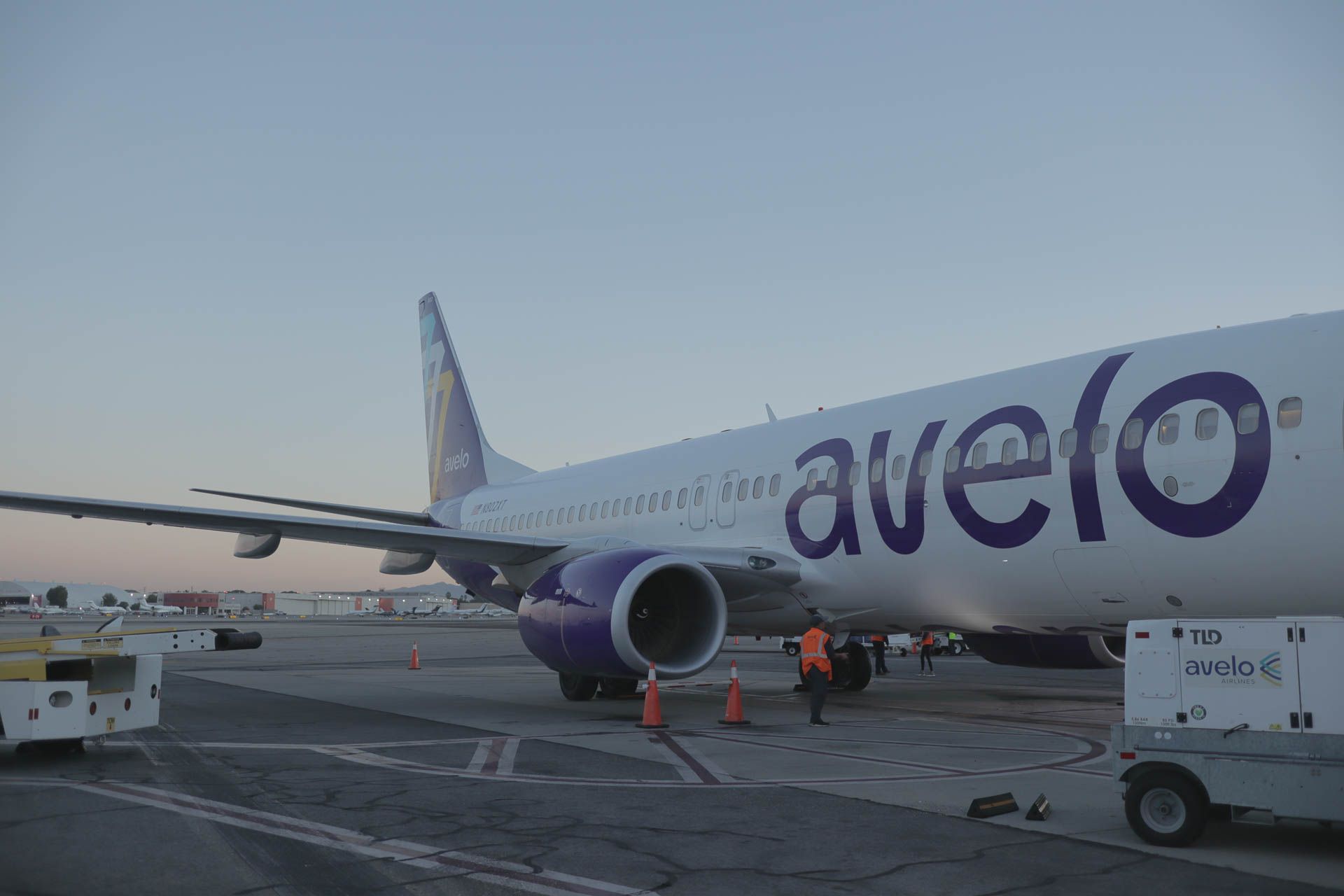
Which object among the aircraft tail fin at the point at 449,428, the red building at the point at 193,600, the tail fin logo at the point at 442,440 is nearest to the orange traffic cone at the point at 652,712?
the aircraft tail fin at the point at 449,428

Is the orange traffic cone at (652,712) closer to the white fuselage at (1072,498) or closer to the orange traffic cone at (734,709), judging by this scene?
the orange traffic cone at (734,709)

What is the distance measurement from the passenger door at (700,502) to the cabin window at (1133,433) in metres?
6.37

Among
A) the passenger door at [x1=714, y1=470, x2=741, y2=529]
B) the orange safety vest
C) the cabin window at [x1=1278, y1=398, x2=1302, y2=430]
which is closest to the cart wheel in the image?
the cabin window at [x1=1278, y1=398, x2=1302, y2=430]

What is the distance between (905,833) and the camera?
A: 568 cm

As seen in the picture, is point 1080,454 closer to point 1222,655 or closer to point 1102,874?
point 1222,655

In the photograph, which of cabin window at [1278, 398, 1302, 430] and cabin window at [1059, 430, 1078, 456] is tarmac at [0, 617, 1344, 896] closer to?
cabin window at [1059, 430, 1078, 456]

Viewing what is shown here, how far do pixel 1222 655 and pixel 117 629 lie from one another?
30.7 feet

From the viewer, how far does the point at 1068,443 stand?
32.5ft

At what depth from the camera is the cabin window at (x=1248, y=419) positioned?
850 centimetres

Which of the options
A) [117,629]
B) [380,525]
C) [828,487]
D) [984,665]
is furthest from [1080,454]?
[984,665]

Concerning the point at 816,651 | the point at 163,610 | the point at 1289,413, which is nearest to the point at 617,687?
the point at 816,651

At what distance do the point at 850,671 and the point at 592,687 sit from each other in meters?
4.23

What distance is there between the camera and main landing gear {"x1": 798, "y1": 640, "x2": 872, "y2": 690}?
1588 centimetres

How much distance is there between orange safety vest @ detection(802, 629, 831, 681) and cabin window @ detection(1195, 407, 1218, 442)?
4.38 m
